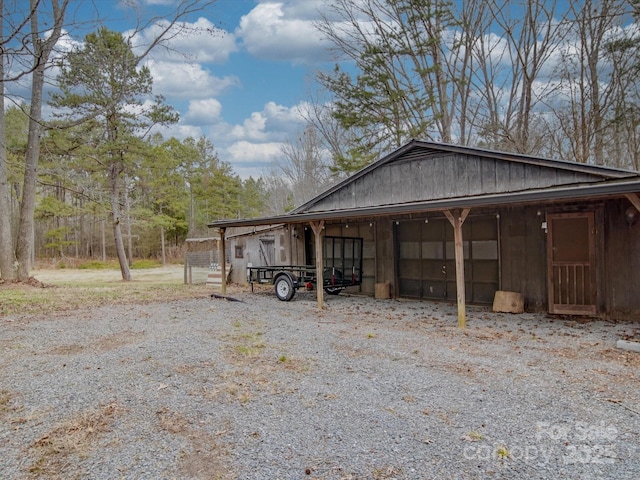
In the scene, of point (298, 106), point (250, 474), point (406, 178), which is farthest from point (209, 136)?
point (250, 474)

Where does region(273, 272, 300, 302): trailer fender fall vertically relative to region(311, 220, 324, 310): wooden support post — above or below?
below

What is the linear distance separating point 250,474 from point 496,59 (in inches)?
726

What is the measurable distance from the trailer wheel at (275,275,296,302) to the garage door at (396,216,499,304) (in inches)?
108

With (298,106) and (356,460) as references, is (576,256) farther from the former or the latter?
(298,106)

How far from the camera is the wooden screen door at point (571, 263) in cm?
706

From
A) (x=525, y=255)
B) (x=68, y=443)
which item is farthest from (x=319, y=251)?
(x=68, y=443)

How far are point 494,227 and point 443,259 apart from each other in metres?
1.38

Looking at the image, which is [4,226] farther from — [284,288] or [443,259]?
[443,259]

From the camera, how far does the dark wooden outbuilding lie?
6.67 metres

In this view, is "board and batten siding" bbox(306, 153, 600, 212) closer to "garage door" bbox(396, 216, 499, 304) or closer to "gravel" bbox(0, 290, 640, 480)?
"garage door" bbox(396, 216, 499, 304)

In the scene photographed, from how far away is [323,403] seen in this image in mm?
3545

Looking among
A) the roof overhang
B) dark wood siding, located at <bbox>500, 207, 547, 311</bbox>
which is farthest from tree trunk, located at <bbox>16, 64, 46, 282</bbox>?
dark wood siding, located at <bbox>500, 207, 547, 311</bbox>

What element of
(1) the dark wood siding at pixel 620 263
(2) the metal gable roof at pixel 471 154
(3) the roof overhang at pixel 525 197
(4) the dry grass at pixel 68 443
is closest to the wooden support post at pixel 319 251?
(3) the roof overhang at pixel 525 197

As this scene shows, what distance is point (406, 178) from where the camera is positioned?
962cm
